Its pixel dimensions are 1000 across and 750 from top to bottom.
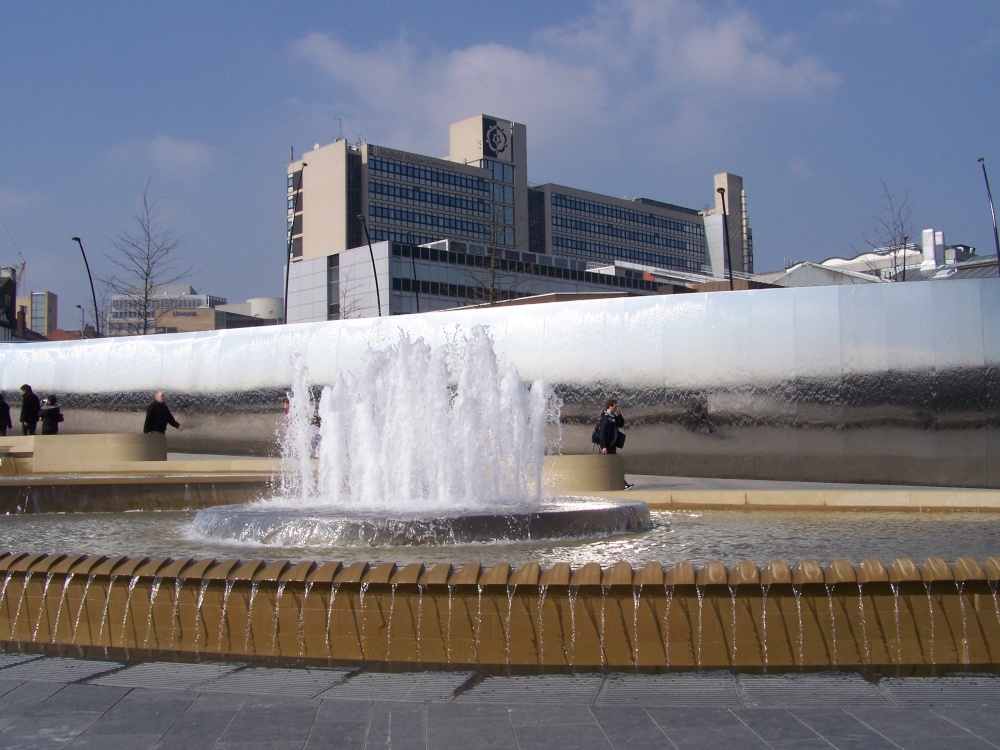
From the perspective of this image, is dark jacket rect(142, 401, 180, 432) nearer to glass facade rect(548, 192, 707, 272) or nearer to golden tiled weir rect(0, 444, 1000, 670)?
golden tiled weir rect(0, 444, 1000, 670)

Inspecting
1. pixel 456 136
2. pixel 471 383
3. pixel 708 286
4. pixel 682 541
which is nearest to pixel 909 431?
pixel 471 383

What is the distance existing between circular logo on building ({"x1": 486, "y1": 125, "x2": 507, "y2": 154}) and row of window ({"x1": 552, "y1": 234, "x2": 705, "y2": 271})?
39.8 feet

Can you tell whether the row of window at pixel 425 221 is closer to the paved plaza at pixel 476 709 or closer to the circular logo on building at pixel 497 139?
the circular logo on building at pixel 497 139

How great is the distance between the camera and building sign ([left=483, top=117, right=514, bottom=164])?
11112 centimetres

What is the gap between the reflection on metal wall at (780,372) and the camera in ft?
53.3

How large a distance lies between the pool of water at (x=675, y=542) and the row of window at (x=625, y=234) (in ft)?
356

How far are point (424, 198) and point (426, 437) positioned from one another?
314 ft

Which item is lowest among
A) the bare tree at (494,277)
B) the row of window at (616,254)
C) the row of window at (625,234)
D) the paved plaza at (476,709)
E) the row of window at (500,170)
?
the paved plaza at (476,709)

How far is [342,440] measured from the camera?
13305 mm

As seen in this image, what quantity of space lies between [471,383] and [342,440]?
188 cm

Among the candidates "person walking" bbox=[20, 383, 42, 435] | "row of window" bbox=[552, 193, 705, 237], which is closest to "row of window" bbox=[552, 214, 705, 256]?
"row of window" bbox=[552, 193, 705, 237]

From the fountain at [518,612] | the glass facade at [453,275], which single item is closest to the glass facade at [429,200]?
the glass facade at [453,275]

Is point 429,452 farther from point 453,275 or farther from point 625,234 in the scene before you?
point 625,234

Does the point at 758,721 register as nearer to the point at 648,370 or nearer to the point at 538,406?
the point at 538,406
